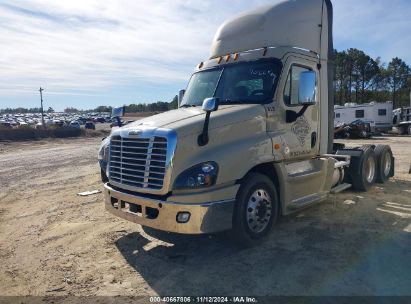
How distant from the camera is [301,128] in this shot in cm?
630

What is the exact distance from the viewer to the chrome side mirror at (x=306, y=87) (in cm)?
577

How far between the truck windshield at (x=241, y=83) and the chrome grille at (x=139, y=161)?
1.58 m

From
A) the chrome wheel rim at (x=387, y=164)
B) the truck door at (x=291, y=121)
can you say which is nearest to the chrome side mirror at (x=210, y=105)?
the truck door at (x=291, y=121)

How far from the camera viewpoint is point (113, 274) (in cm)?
484

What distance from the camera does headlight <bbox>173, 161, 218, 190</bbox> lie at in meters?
4.72

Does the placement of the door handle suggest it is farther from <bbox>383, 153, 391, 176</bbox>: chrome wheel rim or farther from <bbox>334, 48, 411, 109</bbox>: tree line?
<bbox>334, 48, 411, 109</bbox>: tree line

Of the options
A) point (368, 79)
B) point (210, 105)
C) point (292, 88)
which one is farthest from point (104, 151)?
point (368, 79)

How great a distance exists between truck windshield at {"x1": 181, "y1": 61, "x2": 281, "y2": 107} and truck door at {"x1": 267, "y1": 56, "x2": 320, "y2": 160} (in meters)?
0.18

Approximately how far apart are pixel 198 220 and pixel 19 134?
39530 mm

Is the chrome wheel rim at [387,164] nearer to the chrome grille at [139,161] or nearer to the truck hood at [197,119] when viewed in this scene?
the truck hood at [197,119]

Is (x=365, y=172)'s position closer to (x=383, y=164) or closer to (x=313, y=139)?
(x=383, y=164)

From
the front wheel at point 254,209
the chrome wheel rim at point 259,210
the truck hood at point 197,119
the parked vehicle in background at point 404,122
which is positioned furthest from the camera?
the parked vehicle in background at point 404,122

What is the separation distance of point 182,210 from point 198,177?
446 mm

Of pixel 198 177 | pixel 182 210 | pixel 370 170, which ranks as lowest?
pixel 370 170
